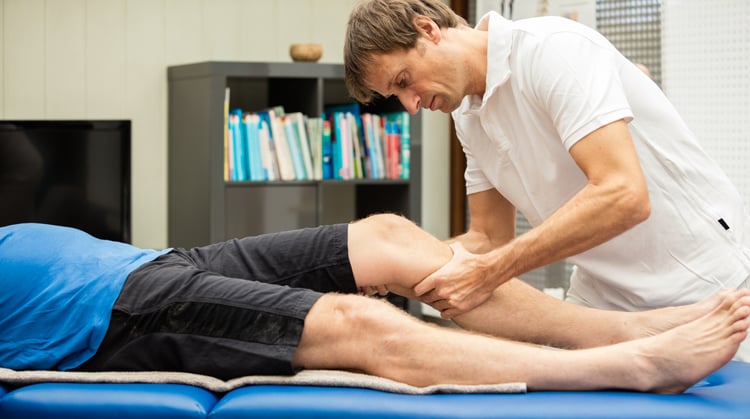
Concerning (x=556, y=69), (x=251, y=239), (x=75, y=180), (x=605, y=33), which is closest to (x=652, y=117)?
(x=556, y=69)

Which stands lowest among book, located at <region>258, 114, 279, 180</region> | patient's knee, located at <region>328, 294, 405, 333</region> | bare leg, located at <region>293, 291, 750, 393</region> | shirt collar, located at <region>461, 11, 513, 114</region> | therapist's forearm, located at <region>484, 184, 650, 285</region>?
bare leg, located at <region>293, 291, 750, 393</region>

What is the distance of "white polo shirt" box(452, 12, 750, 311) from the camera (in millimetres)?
1689

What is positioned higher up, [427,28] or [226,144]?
[427,28]

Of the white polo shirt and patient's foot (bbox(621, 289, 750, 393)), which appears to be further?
the white polo shirt

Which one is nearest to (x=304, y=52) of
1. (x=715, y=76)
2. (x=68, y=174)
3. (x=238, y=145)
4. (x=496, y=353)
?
(x=238, y=145)

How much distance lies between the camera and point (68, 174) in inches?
137

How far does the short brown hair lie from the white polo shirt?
0.41ft

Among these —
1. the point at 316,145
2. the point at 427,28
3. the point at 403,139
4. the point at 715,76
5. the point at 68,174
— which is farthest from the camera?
the point at 403,139

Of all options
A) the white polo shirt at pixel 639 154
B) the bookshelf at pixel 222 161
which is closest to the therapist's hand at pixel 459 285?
the white polo shirt at pixel 639 154

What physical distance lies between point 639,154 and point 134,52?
8.64 ft

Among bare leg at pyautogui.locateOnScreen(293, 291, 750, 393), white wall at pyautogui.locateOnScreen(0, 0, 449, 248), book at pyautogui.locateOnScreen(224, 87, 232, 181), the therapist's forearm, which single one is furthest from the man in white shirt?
white wall at pyautogui.locateOnScreen(0, 0, 449, 248)

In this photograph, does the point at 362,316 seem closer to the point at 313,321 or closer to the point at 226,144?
the point at 313,321

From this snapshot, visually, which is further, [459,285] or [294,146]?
[294,146]

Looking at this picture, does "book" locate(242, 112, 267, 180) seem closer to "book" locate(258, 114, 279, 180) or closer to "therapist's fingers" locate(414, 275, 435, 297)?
"book" locate(258, 114, 279, 180)
